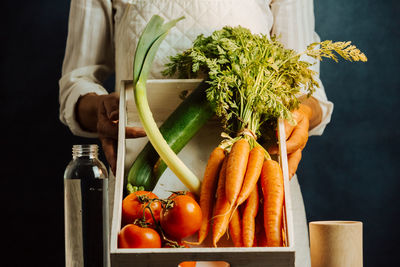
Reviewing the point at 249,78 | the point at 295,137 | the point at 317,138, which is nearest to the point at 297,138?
the point at 295,137

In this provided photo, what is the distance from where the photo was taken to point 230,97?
79 cm

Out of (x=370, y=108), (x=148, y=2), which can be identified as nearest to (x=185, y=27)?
(x=148, y=2)

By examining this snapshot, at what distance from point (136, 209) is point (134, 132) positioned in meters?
0.18

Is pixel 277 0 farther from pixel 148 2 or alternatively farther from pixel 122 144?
pixel 122 144

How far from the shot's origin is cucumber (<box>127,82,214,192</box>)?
31.3 inches

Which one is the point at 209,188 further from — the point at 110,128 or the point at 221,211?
the point at 110,128

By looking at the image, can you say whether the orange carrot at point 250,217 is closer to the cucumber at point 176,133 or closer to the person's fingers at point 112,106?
the cucumber at point 176,133

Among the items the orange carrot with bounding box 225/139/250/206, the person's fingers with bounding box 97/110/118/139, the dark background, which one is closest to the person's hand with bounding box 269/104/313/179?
the orange carrot with bounding box 225/139/250/206

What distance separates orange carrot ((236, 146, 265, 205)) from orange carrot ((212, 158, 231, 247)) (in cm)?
3

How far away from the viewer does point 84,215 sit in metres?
0.73

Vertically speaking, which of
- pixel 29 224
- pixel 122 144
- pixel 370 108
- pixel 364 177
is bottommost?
pixel 29 224

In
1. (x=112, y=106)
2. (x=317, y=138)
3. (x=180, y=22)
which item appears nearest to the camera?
(x=112, y=106)

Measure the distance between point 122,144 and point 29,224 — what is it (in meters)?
0.97

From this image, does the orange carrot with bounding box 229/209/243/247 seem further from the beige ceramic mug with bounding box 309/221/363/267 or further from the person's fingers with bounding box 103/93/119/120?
the person's fingers with bounding box 103/93/119/120
